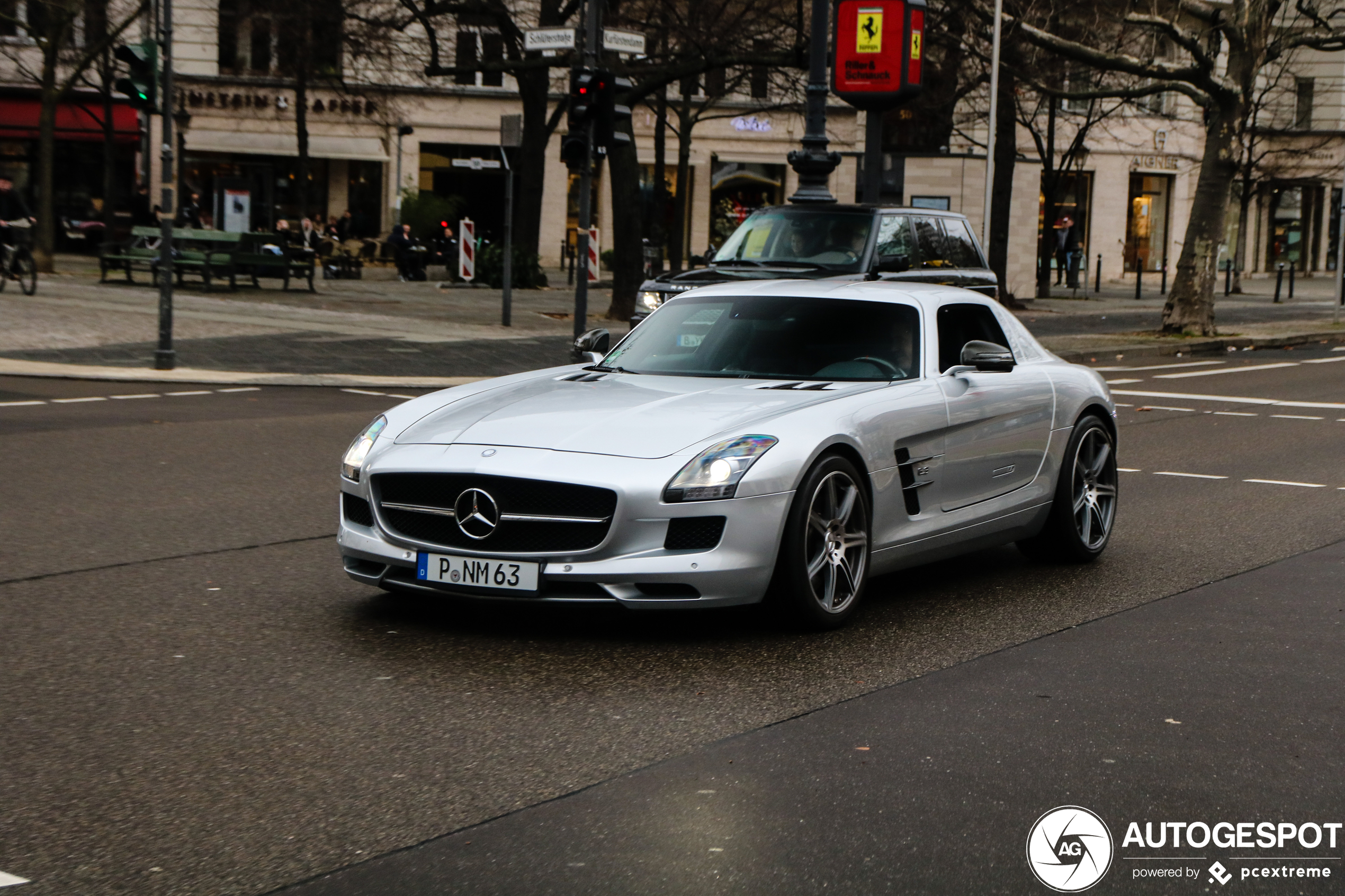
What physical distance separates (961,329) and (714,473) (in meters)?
2.23

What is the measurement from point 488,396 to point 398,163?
4774cm

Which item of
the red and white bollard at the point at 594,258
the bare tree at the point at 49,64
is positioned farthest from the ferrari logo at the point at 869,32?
the bare tree at the point at 49,64

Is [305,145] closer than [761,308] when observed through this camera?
No

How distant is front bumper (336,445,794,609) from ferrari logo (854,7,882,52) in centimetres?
1970

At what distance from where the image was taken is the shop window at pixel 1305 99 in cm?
6091

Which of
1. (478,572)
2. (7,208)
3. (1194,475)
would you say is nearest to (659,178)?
(7,208)

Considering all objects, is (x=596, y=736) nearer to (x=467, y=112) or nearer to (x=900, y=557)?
(x=900, y=557)

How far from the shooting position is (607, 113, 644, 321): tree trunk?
89.5 feet

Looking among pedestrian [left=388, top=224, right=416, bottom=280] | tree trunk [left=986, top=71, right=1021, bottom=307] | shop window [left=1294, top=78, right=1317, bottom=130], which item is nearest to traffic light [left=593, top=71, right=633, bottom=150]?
tree trunk [left=986, top=71, right=1021, bottom=307]

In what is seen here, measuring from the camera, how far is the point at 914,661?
6.11 m

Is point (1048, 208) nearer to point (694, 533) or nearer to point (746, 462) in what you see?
point (746, 462)

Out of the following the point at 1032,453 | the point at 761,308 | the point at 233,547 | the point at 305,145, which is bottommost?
the point at 233,547

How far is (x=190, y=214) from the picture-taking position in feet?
133

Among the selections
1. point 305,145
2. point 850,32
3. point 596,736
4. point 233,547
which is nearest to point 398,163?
point 305,145
